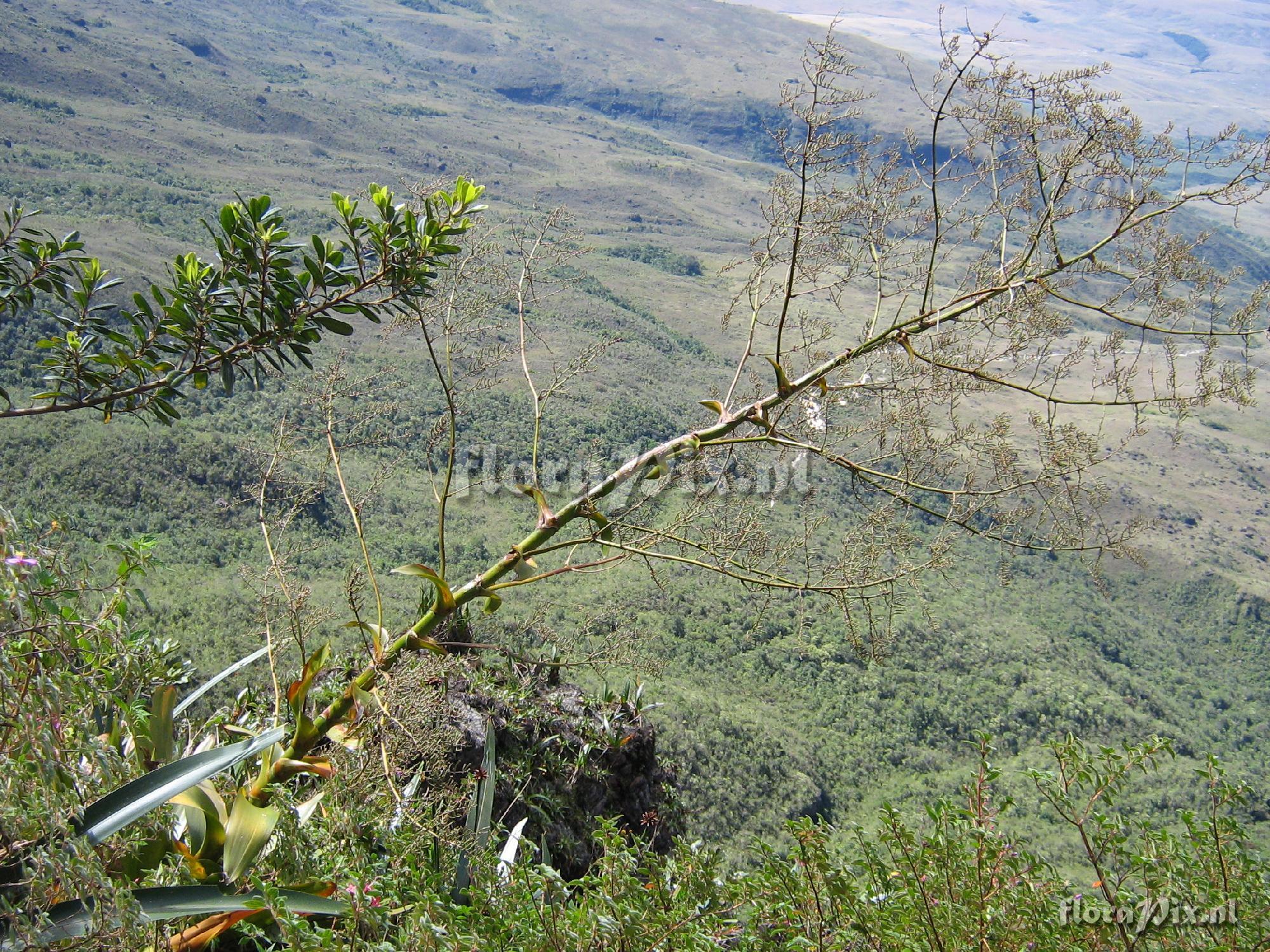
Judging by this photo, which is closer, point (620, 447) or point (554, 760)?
point (554, 760)

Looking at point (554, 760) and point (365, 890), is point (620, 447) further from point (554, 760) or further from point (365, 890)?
point (365, 890)

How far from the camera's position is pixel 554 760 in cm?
349

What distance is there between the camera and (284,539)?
243 centimetres

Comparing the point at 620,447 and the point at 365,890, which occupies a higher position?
the point at 365,890

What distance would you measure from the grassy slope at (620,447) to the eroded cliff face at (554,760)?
30.6 inches

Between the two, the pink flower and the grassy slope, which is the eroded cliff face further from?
the grassy slope

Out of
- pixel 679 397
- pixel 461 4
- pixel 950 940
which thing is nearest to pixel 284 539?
pixel 950 940

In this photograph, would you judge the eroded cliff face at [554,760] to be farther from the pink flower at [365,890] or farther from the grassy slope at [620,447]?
the grassy slope at [620,447]

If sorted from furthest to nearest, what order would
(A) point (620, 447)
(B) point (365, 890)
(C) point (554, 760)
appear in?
(A) point (620, 447) → (C) point (554, 760) → (B) point (365, 890)

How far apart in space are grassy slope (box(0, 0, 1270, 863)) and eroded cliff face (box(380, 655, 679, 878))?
0.78 m

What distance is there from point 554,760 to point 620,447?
8.28 meters

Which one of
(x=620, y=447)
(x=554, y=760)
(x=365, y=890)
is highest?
(x=365, y=890)

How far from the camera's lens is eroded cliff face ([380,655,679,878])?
3.00 metres

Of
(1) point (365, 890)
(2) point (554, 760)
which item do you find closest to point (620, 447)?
(2) point (554, 760)
